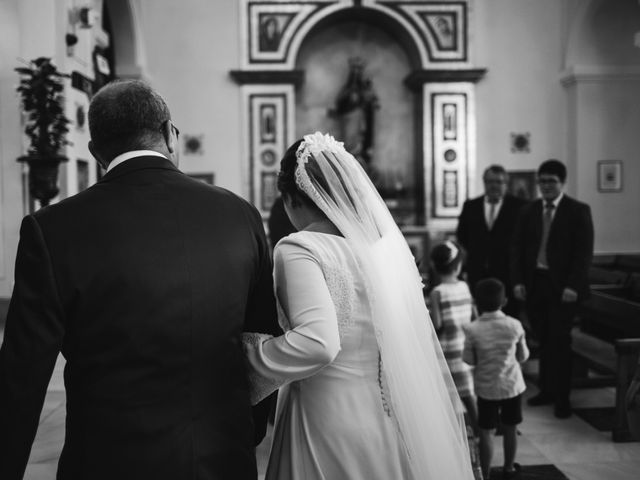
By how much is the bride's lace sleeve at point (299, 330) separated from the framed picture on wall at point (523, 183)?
883 centimetres

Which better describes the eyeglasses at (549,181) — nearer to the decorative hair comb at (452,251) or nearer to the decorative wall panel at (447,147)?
the decorative hair comb at (452,251)

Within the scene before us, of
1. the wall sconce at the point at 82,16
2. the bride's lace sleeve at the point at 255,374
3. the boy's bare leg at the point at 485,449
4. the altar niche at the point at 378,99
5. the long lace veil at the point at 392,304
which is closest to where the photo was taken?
the bride's lace sleeve at the point at 255,374

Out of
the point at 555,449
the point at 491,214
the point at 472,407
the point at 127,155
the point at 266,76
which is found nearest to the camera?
the point at 127,155

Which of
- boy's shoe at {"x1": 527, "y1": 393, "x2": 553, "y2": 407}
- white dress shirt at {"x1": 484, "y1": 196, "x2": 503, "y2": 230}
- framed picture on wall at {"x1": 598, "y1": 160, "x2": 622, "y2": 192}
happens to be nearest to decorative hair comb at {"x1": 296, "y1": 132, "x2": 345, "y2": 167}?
boy's shoe at {"x1": 527, "y1": 393, "x2": 553, "y2": 407}

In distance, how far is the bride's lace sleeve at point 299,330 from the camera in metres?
1.75

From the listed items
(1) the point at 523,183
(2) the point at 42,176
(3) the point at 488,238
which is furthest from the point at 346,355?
(1) the point at 523,183

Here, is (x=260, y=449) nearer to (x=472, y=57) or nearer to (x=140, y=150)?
(x=140, y=150)

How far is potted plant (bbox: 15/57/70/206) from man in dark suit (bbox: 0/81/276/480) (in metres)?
3.87

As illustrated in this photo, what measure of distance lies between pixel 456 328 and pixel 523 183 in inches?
271

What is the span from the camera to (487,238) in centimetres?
596

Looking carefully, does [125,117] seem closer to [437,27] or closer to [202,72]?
[202,72]

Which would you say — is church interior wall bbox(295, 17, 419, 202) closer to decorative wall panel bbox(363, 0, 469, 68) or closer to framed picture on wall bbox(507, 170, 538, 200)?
decorative wall panel bbox(363, 0, 469, 68)

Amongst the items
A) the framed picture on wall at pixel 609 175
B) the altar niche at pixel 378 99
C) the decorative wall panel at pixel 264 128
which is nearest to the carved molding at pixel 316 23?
the decorative wall panel at pixel 264 128

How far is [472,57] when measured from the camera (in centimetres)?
1023
